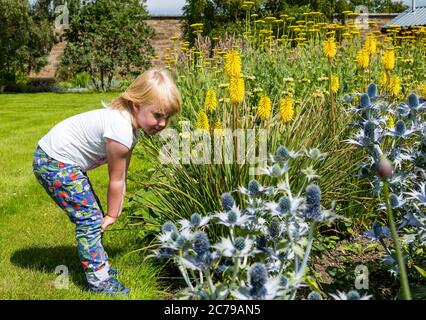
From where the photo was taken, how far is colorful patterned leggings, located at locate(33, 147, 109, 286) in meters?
2.89

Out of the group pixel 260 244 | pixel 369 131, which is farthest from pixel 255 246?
pixel 369 131

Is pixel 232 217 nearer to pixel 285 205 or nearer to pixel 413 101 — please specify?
pixel 285 205

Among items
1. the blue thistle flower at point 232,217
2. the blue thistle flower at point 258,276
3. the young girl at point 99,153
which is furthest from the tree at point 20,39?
the blue thistle flower at point 258,276

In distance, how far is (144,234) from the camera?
3371 mm

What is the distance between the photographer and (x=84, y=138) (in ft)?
9.73

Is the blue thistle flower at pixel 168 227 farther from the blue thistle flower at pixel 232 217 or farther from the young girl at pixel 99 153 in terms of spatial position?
the young girl at pixel 99 153

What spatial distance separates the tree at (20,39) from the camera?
61.1 ft

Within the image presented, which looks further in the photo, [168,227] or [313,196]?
[168,227]

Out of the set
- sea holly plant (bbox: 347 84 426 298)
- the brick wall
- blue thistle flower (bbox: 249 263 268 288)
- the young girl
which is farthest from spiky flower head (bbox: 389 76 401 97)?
the brick wall

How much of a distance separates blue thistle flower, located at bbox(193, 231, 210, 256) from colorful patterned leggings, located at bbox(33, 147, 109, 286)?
1142 millimetres

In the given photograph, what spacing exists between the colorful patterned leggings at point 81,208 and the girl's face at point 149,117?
42 centimetres

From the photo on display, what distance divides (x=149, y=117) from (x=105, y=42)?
57.5ft

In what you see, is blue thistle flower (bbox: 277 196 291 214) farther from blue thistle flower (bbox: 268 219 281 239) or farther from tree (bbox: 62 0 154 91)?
tree (bbox: 62 0 154 91)

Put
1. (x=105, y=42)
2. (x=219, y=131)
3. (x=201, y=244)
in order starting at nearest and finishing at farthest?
(x=201, y=244) → (x=219, y=131) → (x=105, y=42)
